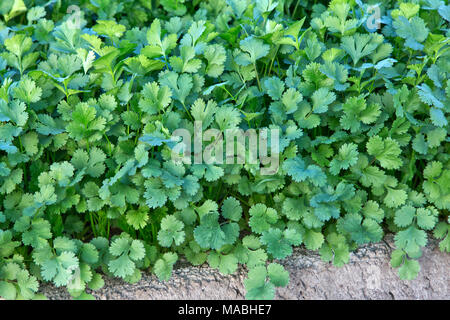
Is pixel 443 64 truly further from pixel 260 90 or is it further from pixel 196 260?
pixel 196 260

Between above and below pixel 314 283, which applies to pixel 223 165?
above

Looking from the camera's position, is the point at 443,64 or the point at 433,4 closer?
the point at 443,64

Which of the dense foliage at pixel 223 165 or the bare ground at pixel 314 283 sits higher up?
the dense foliage at pixel 223 165

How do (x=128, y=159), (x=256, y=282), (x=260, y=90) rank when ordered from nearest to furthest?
Result: (x=256, y=282)
(x=128, y=159)
(x=260, y=90)

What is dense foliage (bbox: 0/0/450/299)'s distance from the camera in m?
1.76

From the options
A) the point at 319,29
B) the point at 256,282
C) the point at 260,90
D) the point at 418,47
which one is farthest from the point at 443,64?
the point at 256,282

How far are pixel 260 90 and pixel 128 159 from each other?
56 centimetres

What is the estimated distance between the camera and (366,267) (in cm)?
186

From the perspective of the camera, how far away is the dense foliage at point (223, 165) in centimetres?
176

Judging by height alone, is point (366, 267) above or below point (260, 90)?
below

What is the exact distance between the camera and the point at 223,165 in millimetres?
1813

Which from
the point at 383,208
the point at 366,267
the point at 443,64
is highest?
the point at 443,64

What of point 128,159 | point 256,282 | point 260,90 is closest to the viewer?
point 256,282

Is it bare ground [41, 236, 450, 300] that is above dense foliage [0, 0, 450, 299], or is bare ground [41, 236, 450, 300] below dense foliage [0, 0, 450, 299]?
below
